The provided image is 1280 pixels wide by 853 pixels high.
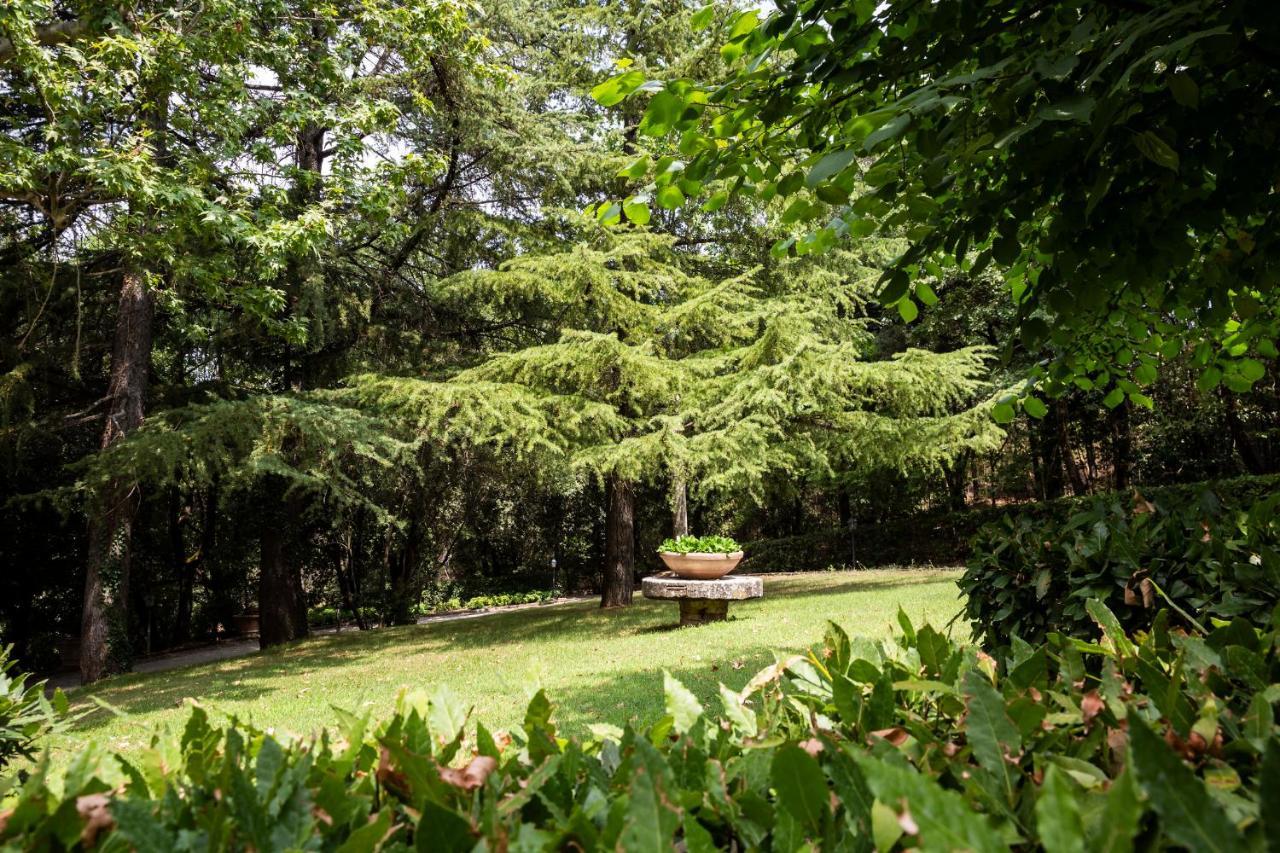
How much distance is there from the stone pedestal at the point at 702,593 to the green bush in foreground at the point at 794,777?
923 cm

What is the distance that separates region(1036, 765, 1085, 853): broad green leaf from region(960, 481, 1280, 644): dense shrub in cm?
169

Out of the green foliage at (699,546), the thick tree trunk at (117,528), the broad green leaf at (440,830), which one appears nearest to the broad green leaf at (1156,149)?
the broad green leaf at (440,830)

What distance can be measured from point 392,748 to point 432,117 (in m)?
13.9

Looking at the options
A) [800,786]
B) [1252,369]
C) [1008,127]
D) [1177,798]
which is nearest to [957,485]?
[1252,369]

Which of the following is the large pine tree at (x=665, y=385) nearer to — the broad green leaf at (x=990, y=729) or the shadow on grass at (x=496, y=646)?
the shadow on grass at (x=496, y=646)

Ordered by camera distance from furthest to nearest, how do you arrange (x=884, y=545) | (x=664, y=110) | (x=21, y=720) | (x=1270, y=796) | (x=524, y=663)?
(x=884, y=545)
(x=524, y=663)
(x=664, y=110)
(x=21, y=720)
(x=1270, y=796)

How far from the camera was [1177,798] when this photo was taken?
1.87 feet

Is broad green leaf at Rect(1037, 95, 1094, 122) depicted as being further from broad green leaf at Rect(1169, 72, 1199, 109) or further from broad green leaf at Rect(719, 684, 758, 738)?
broad green leaf at Rect(719, 684, 758, 738)

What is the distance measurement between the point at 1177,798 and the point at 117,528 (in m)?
13.2

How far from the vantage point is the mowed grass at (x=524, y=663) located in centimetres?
649

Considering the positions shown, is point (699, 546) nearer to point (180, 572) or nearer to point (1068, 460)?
point (1068, 460)

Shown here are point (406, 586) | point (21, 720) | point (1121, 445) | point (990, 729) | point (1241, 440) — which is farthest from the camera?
point (1121, 445)

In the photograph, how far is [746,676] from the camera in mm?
6711

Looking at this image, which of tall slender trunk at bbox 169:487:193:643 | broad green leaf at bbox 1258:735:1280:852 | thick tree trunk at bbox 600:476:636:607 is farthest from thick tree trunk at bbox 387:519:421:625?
broad green leaf at bbox 1258:735:1280:852
